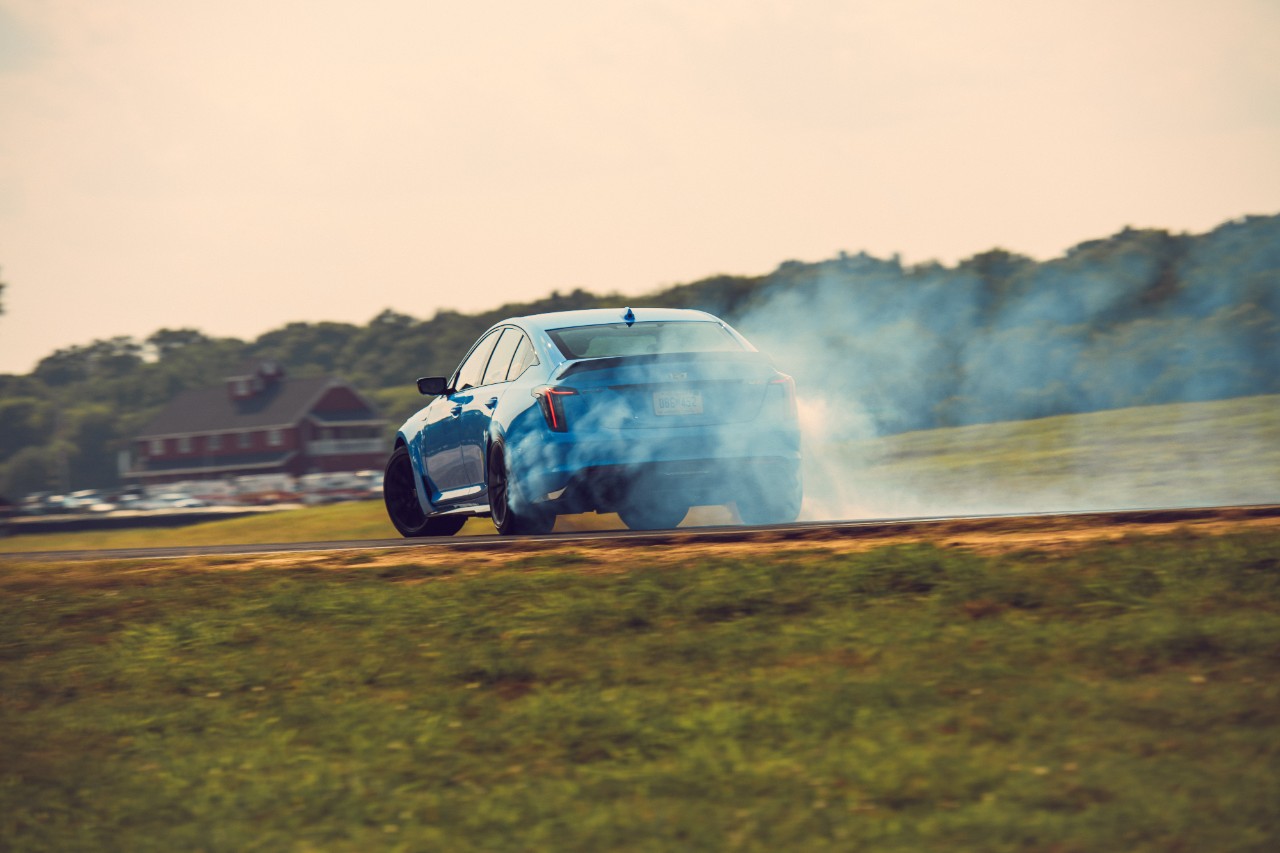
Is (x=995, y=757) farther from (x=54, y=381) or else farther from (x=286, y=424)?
(x=54, y=381)

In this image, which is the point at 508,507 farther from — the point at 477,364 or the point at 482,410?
the point at 477,364

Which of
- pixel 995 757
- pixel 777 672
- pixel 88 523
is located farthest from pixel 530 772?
pixel 88 523

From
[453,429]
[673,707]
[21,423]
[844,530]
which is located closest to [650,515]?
[453,429]

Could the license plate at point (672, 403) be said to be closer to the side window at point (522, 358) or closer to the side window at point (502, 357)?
the side window at point (522, 358)

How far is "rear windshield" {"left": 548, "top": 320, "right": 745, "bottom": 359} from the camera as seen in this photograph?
1076 cm

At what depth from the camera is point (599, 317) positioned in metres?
11.3

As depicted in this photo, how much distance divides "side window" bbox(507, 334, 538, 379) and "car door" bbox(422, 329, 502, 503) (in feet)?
2.19

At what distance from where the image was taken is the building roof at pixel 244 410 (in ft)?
343

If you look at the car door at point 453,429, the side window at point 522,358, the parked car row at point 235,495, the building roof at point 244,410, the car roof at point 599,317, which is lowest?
the parked car row at point 235,495

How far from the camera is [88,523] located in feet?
155

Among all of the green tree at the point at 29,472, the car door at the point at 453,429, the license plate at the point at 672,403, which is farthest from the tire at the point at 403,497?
the green tree at the point at 29,472

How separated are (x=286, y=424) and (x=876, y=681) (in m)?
100

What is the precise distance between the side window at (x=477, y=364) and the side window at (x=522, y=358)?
667mm

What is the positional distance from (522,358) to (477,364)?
3.75 ft
